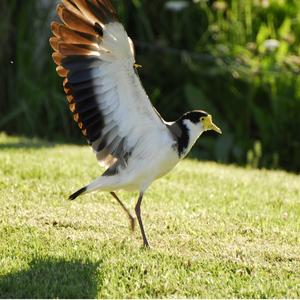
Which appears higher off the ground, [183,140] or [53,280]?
[183,140]

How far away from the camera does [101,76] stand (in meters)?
5.64

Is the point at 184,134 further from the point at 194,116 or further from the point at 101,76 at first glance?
the point at 101,76

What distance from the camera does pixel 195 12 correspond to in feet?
36.7

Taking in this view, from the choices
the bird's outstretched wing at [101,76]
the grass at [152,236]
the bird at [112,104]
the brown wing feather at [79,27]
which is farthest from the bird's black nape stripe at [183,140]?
the brown wing feather at [79,27]

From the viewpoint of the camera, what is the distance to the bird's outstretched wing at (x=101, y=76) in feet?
18.0

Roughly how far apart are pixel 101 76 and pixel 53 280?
1.42 m

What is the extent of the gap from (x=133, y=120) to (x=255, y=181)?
2.65 m

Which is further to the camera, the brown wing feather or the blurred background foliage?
the blurred background foliage

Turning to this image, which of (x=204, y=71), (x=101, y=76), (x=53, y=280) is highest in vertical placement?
(x=101, y=76)

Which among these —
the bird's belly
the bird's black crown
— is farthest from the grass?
the bird's black crown

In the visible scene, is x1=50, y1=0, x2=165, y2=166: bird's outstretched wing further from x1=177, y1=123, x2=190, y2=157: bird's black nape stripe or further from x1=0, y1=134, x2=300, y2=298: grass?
x1=0, y1=134, x2=300, y2=298: grass

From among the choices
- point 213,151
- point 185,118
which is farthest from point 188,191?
point 213,151

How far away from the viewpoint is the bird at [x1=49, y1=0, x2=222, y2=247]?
18.0 ft

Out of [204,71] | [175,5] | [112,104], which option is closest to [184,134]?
[112,104]
